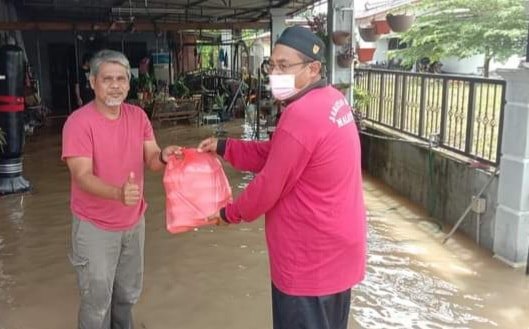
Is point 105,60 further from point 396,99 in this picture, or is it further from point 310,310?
point 396,99

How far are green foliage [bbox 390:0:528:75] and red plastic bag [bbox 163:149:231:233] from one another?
33.5 feet

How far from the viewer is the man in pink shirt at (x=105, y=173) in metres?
2.19

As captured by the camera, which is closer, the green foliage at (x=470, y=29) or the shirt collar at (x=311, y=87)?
the shirt collar at (x=311, y=87)

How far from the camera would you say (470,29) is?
11.4 meters

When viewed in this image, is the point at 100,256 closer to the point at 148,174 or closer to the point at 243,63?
the point at 148,174

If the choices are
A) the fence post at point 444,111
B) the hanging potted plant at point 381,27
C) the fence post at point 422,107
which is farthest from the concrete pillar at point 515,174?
the hanging potted plant at point 381,27

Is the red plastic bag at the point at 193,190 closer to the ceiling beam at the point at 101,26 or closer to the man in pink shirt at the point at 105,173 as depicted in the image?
the man in pink shirt at the point at 105,173

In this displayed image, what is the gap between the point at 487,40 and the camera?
11469 millimetres

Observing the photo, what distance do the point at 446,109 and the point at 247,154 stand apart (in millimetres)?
3623

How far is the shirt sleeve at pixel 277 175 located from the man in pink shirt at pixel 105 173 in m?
0.55

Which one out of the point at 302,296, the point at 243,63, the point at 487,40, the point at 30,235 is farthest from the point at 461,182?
the point at 243,63

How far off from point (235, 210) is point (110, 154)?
728mm

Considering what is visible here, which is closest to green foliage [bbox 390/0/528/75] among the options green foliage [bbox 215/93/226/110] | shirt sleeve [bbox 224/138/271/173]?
green foliage [bbox 215/93/226/110]

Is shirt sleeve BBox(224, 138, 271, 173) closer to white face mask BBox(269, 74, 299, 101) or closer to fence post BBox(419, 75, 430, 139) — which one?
white face mask BBox(269, 74, 299, 101)
